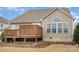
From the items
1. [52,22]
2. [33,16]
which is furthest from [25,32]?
[52,22]

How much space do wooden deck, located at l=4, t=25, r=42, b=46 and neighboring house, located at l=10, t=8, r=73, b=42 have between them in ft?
0.17

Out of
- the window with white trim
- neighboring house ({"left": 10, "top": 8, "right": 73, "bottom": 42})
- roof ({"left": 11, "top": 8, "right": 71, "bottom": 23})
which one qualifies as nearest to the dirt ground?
neighboring house ({"left": 10, "top": 8, "right": 73, "bottom": 42})

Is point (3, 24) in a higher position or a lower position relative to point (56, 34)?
higher

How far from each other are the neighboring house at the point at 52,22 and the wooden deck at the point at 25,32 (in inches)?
2.1

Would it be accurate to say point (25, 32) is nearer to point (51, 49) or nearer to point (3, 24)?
point (3, 24)

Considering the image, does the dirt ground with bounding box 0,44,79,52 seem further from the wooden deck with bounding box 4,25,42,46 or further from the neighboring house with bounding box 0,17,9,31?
the neighboring house with bounding box 0,17,9,31

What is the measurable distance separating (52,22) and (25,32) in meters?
0.42

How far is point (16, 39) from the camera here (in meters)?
2.34

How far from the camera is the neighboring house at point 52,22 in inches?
90.8

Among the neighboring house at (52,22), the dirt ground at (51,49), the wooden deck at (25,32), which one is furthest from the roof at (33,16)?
the dirt ground at (51,49)

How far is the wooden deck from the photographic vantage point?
2326 mm

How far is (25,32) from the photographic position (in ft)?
7.73
